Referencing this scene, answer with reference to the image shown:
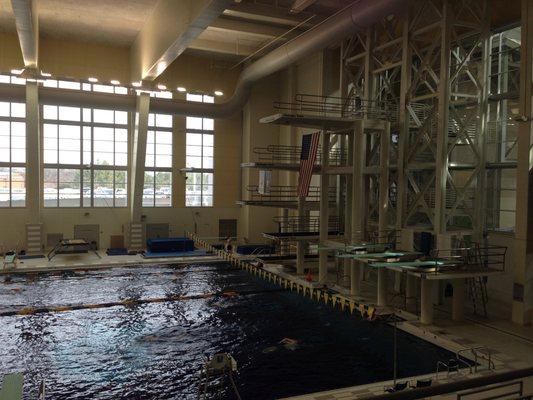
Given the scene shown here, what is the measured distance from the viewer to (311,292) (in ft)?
61.0

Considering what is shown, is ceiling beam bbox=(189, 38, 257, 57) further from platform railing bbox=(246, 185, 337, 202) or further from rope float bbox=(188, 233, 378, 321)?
rope float bbox=(188, 233, 378, 321)

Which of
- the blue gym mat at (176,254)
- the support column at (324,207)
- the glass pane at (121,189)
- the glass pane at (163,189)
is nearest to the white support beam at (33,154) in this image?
the glass pane at (121,189)

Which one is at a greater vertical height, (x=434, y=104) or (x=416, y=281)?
(x=434, y=104)

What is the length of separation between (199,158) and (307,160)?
15449 millimetres

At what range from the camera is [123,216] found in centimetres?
3120

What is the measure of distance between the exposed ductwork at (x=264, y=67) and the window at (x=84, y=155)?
10.2 feet

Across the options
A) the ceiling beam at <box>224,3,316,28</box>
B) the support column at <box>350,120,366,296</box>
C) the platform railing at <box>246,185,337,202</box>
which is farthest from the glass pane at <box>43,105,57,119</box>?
the support column at <box>350,120,366,296</box>

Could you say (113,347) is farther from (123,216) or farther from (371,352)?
(123,216)

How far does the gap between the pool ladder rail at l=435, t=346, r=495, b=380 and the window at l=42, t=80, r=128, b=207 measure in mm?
24464

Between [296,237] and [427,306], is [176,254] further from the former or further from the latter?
[427,306]

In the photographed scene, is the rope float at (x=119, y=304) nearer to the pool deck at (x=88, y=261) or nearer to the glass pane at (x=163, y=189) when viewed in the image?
the pool deck at (x=88, y=261)

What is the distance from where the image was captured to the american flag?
1872 cm

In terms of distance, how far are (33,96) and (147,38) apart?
7.02m

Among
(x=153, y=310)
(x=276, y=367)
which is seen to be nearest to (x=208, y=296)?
(x=153, y=310)
